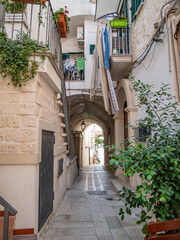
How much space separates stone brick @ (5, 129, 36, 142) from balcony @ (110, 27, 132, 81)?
3.90m

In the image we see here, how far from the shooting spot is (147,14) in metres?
4.59

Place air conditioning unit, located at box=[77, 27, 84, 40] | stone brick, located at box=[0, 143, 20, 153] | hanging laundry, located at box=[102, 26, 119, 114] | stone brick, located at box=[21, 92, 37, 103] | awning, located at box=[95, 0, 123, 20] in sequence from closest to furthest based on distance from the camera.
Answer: stone brick, located at box=[0, 143, 20, 153]
stone brick, located at box=[21, 92, 37, 103]
hanging laundry, located at box=[102, 26, 119, 114]
awning, located at box=[95, 0, 123, 20]
air conditioning unit, located at box=[77, 27, 84, 40]

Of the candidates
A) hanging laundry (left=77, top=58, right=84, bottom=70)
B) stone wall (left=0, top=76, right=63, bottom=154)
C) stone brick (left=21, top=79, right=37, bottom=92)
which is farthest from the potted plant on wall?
hanging laundry (left=77, top=58, right=84, bottom=70)

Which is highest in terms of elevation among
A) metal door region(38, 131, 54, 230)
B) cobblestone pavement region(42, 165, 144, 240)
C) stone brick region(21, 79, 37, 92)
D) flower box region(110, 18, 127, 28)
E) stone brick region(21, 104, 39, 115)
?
flower box region(110, 18, 127, 28)

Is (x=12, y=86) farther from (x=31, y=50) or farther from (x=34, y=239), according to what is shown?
(x=34, y=239)

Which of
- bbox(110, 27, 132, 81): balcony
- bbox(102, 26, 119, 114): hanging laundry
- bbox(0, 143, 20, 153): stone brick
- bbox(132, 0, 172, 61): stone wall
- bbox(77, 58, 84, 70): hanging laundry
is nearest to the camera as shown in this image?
bbox(0, 143, 20, 153): stone brick

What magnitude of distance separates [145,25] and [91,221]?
519 cm

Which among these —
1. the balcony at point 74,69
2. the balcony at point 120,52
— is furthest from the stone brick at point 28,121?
the balcony at point 74,69

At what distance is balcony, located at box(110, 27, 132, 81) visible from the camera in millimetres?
5699

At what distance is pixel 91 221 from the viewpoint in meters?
3.87

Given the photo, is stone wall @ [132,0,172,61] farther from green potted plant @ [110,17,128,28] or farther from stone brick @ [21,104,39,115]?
stone brick @ [21,104,39,115]

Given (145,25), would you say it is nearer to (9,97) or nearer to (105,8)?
(105,8)

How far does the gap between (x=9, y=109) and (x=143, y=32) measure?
417 centimetres

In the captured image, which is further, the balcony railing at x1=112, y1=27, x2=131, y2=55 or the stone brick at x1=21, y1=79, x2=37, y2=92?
the balcony railing at x1=112, y1=27, x2=131, y2=55
